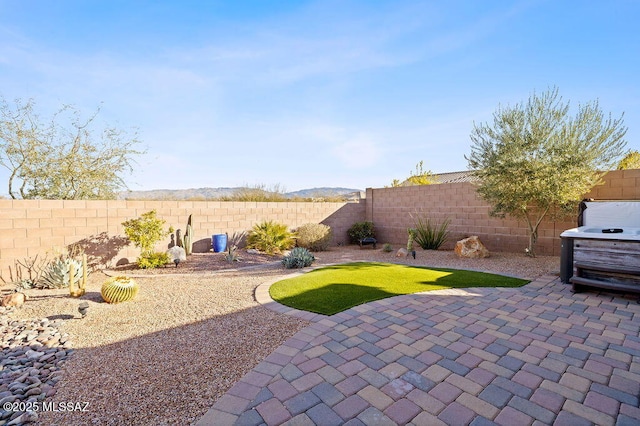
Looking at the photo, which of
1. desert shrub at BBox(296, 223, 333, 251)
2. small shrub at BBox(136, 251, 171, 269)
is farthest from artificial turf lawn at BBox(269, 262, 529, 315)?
small shrub at BBox(136, 251, 171, 269)

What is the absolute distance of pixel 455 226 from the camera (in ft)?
31.0

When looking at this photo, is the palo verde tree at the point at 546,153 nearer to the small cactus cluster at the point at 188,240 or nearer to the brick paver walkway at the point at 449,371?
the brick paver walkway at the point at 449,371

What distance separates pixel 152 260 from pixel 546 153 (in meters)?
9.28

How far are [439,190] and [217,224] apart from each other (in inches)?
288

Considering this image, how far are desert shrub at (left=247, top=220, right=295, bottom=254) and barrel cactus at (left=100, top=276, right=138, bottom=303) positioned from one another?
4.36m

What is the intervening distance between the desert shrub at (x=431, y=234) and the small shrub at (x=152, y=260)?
6868 millimetres

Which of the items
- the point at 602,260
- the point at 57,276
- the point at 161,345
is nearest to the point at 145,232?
the point at 57,276

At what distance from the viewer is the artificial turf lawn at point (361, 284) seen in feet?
13.3

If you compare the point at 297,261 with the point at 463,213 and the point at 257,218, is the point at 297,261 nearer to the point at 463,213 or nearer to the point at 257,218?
the point at 257,218

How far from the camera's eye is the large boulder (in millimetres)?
7508

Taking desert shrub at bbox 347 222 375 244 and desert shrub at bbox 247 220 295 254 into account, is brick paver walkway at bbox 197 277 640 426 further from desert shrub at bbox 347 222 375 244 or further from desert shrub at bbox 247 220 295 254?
desert shrub at bbox 347 222 375 244

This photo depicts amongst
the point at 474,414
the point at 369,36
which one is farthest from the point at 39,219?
the point at 369,36

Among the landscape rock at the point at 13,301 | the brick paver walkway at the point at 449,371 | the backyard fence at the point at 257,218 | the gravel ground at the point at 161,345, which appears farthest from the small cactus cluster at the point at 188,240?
the brick paver walkway at the point at 449,371

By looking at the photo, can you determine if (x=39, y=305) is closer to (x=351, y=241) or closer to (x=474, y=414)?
(x=474, y=414)
